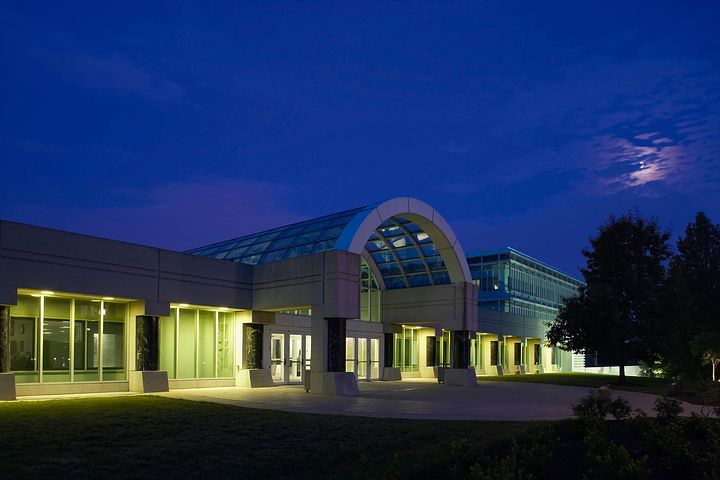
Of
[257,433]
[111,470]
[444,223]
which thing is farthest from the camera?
[444,223]

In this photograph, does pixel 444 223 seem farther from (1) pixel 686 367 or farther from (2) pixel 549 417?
(1) pixel 686 367

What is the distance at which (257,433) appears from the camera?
13.3 meters

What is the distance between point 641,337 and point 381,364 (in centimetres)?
1649

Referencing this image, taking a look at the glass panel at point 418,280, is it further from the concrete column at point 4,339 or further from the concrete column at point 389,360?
the concrete column at point 4,339

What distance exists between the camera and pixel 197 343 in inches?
1111

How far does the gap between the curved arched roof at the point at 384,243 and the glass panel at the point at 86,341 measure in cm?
857

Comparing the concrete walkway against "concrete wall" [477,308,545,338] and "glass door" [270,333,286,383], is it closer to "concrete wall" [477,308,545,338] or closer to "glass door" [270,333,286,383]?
"glass door" [270,333,286,383]

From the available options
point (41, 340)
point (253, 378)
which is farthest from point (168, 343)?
point (41, 340)

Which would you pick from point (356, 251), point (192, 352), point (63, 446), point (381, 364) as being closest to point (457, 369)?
point (381, 364)

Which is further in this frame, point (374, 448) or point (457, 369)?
point (457, 369)

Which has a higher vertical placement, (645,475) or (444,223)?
(444,223)

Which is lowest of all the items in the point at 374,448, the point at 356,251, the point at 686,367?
the point at 686,367

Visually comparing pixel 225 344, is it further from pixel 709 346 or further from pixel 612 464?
pixel 612 464

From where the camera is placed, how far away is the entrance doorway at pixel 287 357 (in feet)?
103
